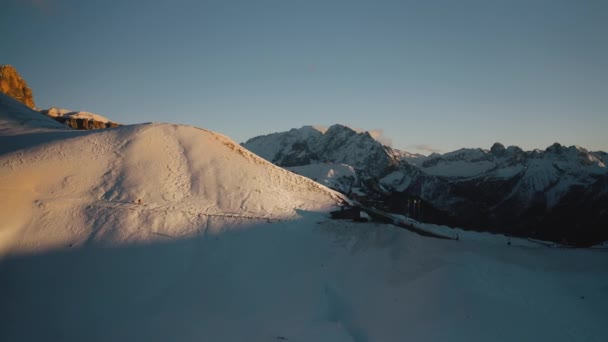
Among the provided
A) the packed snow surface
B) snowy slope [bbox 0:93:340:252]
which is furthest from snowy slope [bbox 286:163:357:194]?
the packed snow surface

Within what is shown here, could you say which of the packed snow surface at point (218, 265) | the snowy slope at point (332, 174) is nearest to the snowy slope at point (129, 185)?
the packed snow surface at point (218, 265)

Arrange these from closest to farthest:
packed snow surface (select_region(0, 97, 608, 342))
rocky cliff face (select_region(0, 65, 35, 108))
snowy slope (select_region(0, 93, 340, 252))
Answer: packed snow surface (select_region(0, 97, 608, 342)) < snowy slope (select_region(0, 93, 340, 252)) < rocky cliff face (select_region(0, 65, 35, 108))

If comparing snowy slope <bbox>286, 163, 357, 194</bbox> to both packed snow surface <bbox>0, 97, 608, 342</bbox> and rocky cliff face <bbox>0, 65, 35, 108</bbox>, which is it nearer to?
rocky cliff face <bbox>0, 65, 35, 108</bbox>

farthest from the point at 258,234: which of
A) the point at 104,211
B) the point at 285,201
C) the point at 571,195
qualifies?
the point at 571,195

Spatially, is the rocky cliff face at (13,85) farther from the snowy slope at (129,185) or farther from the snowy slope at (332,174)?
the snowy slope at (332,174)

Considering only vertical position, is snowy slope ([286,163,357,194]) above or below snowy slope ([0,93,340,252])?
above

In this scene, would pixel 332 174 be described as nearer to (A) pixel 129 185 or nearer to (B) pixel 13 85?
(B) pixel 13 85

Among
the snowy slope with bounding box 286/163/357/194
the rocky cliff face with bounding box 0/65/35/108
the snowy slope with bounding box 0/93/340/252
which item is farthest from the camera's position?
the snowy slope with bounding box 286/163/357/194
